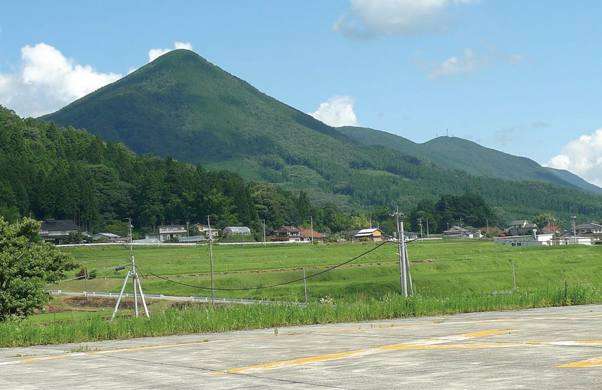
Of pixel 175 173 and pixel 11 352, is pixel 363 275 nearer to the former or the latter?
pixel 11 352

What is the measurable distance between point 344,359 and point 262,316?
29.4 feet

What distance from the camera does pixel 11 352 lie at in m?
17.2

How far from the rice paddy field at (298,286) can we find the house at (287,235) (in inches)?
1940

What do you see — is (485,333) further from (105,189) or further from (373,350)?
(105,189)

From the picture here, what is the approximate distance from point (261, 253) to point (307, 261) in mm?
14922

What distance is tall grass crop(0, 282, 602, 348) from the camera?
1944 cm

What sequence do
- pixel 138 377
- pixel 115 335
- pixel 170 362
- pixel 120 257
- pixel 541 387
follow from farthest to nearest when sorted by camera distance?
pixel 120 257 → pixel 115 335 → pixel 170 362 → pixel 138 377 → pixel 541 387

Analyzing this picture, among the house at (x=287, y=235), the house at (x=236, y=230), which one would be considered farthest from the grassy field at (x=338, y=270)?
the house at (x=287, y=235)

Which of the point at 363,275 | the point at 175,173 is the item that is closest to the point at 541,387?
the point at 363,275

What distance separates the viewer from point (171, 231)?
16000 cm

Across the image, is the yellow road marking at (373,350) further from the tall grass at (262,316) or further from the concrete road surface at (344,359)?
the tall grass at (262,316)

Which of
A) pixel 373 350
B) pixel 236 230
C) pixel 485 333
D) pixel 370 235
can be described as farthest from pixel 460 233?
pixel 373 350

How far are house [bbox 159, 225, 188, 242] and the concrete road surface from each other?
14052 cm

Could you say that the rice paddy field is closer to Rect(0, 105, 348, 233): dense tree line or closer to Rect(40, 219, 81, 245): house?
Rect(40, 219, 81, 245): house
